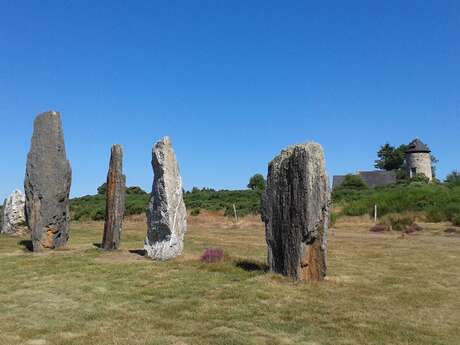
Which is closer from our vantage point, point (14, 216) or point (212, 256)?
point (212, 256)

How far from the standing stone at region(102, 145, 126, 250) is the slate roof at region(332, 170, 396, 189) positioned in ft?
193

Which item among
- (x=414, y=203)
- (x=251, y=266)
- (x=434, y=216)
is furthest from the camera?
(x=414, y=203)

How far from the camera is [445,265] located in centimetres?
1502

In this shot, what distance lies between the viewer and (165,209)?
15.5m

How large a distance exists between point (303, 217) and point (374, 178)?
218 ft

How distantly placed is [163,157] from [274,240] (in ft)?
16.7

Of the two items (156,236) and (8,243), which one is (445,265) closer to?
(156,236)

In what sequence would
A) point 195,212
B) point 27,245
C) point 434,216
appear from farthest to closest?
point 195,212
point 434,216
point 27,245

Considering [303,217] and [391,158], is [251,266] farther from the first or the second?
[391,158]

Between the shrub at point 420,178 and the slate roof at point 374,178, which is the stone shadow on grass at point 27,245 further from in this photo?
the slate roof at point 374,178

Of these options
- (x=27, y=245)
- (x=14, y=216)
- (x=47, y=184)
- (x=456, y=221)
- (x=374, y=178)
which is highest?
(x=374, y=178)

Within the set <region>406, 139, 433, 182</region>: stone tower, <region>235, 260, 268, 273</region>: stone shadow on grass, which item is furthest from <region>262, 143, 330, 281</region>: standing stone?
<region>406, 139, 433, 182</region>: stone tower

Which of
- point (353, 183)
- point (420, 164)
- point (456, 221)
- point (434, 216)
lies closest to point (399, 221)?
point (456, 221)

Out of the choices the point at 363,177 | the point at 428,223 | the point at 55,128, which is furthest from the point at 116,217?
the point at 363,177
